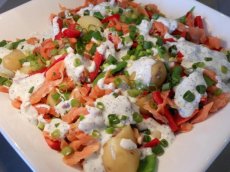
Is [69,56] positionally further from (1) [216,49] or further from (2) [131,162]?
(1) [216,49]

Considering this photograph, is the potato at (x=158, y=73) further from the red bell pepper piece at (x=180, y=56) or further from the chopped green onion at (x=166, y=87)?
the red bell pepper piece at (x=180, y=56)


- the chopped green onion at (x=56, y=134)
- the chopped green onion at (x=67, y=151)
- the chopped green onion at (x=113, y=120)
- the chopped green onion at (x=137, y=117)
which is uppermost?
the chopped green onion at (x=56, y=134)

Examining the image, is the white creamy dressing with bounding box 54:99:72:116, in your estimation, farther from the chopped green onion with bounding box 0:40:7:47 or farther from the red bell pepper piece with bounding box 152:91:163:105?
the chopped green onion with bounding box 0:40:7:47

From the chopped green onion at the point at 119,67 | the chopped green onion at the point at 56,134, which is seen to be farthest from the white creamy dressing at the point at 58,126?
the chopped green onion at the point at 119,67

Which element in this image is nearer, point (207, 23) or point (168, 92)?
point (168, 92)

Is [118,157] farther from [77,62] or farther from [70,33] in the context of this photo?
[70,33]

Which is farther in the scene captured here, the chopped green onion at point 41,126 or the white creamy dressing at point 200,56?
the white creamy dressing at point 200,56

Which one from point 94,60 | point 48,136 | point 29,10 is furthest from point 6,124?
point 29,10
